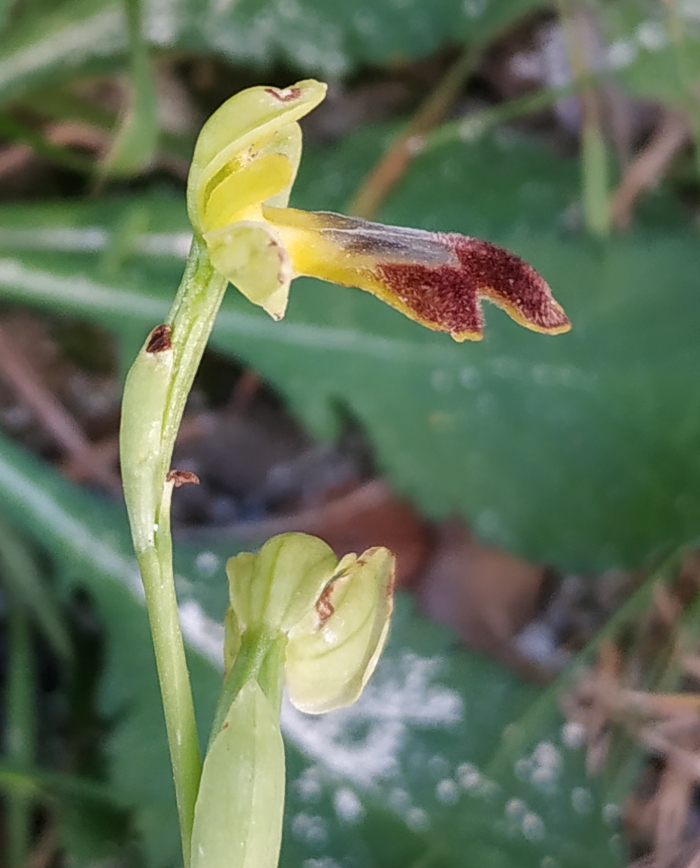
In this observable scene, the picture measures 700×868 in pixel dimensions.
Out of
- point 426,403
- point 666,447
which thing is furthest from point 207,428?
point 666,447

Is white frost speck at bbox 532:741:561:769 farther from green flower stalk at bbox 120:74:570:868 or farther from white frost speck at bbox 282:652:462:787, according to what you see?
green flower stalk at bbox 120:74:570:868

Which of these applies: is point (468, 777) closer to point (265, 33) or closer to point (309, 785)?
point (309, 785)

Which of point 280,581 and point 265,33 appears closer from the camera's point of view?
point 280,581

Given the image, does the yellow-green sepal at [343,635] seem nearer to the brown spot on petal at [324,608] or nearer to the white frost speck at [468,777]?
the brown spot on petal at [324,608]

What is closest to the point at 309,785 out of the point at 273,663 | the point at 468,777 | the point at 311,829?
the point at 311,829

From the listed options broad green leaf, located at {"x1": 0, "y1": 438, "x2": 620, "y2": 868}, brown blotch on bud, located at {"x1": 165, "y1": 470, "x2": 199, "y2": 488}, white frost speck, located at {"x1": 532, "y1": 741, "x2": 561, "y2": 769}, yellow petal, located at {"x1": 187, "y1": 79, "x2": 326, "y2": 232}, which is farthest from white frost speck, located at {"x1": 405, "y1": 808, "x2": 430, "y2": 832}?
yellow petal, located at {"x1": 187, "y1": 79, "x2": 326, "y2": 232}

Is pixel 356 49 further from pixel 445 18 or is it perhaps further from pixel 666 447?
pixel 666 447
